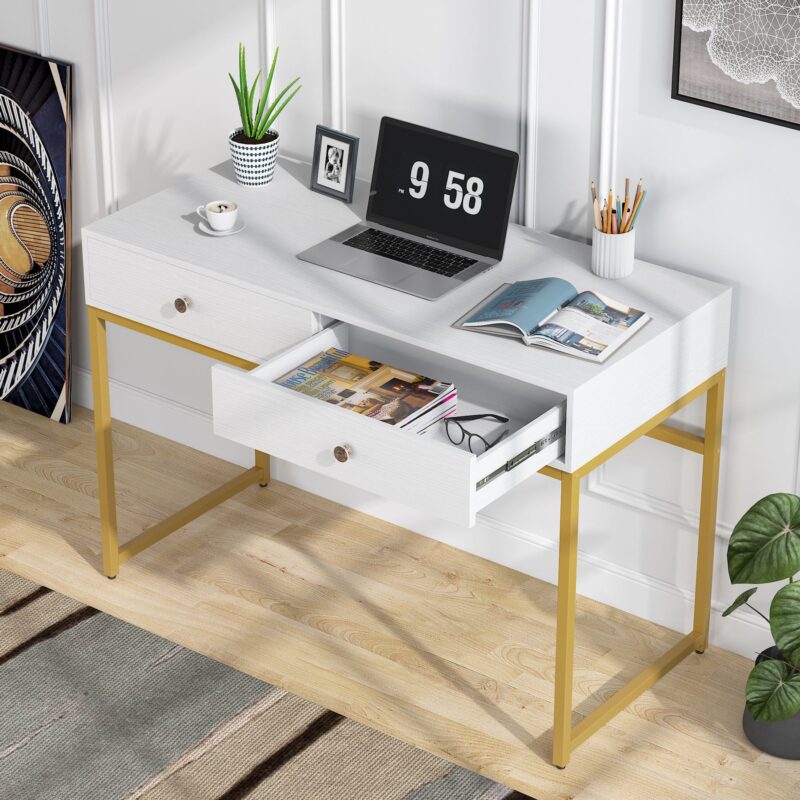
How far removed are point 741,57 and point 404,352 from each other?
2.68ft

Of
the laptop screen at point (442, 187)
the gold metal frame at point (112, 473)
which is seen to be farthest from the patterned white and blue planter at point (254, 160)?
the gold metal frame at point (112, 473)

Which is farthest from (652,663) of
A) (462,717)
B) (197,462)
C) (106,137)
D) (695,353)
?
(106,137)

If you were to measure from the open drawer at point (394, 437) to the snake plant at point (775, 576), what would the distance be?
0.36 meters

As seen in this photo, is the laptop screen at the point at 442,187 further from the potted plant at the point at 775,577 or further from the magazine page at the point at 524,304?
the potted plant at the point at 775,577

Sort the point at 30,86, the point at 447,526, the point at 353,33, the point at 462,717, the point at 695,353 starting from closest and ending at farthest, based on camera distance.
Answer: the point at 695,353 < the point at 462,717 < the point at 353,33 < the point at 447,526 < the point at 30,86

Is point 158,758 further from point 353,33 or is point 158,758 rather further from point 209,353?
point 353,33

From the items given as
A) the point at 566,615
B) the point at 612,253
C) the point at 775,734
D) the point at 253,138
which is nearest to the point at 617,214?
the point at 612,253

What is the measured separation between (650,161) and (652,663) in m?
1.00

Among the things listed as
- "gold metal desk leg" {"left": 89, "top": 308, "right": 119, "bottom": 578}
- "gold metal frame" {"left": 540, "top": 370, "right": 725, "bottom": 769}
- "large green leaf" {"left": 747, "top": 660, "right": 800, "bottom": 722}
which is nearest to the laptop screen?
"gold metal frame" {"left": 540, "top": 370, "right": 725, "bottom": 769}

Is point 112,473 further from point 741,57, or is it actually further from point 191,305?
point 741,57

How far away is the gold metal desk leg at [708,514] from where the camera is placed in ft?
8.96

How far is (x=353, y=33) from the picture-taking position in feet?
9.79

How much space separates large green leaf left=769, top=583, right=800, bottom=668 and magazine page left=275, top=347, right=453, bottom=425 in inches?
26.1

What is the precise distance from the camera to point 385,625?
306 cm
